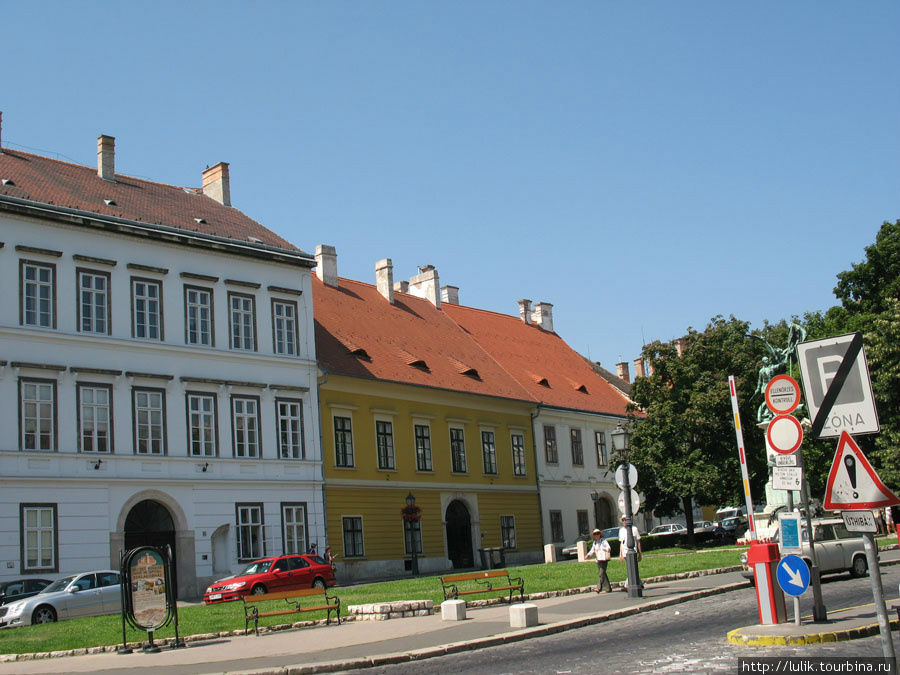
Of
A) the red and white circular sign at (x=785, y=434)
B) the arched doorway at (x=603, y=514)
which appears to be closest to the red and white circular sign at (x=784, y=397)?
the red and white circular sign at (x=785, y=434)

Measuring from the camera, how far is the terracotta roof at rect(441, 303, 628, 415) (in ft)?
171

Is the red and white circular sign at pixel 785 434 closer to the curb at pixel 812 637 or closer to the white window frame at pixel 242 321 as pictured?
the curb at pixel 812 637

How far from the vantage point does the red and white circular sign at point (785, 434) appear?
12.5 meters

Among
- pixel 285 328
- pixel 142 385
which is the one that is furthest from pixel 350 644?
pixel 285 328

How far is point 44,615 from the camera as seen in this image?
25094 millimetres

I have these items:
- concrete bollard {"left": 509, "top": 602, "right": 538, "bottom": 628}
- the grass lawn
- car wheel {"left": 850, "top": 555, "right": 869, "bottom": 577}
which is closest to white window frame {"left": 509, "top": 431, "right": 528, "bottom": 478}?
the grass lawn

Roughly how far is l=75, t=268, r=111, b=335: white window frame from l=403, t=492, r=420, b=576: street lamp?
1387 centimetres

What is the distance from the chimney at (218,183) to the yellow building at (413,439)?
19.5ft

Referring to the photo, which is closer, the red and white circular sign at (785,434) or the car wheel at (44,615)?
the red and white circular sign at (785,434)

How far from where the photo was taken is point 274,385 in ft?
120

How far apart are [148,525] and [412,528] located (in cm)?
1121

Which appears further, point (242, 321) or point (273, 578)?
point (242, 321)

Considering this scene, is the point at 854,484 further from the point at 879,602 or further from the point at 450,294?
the point at 450,294

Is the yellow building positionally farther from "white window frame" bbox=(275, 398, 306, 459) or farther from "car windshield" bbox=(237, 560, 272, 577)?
"car windshield" bbox=(237, 560, 272, 577)
